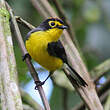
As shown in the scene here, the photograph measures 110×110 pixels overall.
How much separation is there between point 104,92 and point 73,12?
1502 millimetres

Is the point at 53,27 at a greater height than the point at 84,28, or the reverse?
the point at 84,28

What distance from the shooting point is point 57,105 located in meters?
3.55

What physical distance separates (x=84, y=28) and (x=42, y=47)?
1.49 m

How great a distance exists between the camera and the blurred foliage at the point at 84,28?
362 cm

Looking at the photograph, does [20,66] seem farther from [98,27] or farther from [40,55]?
[98,27]

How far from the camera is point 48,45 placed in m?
2.97

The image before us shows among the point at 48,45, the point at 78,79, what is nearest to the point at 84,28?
the point at 48,45

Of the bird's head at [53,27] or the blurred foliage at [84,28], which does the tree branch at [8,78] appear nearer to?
the bird's head at [53,27]

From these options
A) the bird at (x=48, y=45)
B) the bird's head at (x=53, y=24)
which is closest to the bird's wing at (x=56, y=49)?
the bird at (x=48, y=45)

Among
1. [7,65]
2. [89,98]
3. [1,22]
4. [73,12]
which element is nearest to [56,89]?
[73,12]

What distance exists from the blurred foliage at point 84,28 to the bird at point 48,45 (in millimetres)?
506

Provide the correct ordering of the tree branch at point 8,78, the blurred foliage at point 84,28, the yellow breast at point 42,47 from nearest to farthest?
1. the tree branch at point 8,78
2. the yellow breast at point 42,47
3. the blurred foliage at point 84,28

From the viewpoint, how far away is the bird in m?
2.89

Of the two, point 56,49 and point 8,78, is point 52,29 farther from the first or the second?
point 8,78
